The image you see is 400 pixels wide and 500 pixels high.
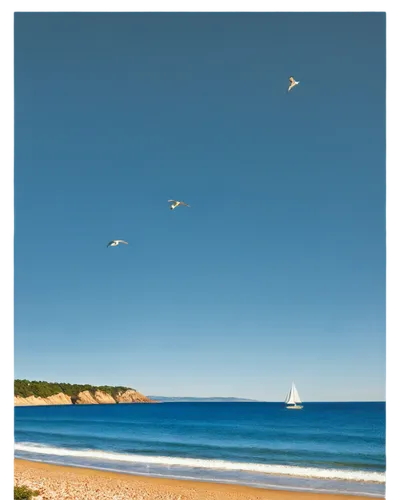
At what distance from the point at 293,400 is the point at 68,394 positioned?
11.1m

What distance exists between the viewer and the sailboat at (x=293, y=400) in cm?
2233

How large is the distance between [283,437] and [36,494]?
10500 millimetres

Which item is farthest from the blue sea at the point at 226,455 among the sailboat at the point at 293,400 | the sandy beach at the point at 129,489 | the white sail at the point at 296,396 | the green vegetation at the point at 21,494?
the white sail at the point at 296,396

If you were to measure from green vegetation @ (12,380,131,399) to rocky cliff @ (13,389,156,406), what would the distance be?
0.41 feet

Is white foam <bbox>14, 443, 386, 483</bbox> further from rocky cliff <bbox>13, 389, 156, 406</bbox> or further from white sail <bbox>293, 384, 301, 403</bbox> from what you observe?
white sail <bbox>293, 384, 301, 403</bbox>

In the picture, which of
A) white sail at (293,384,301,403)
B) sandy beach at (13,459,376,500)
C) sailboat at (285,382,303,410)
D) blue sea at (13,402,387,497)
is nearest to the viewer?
sandy beach at (13,459,376,500)

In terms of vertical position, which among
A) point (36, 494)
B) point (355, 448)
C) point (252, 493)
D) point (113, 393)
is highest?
point (36, 494)

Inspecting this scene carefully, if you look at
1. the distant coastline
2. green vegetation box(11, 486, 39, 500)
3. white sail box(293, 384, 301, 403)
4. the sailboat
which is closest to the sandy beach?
green vegetation box(11, 486, 39, 500)

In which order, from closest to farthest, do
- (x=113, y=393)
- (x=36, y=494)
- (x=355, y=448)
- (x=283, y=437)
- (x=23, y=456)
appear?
(x=36, y=494), (x=23, y=456), (x=355, y=448), (x=283, y=437), (x=113, y=393)

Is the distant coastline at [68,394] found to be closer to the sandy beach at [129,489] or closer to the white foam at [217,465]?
the white foam at [217,465]

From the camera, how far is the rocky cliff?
528 inches
